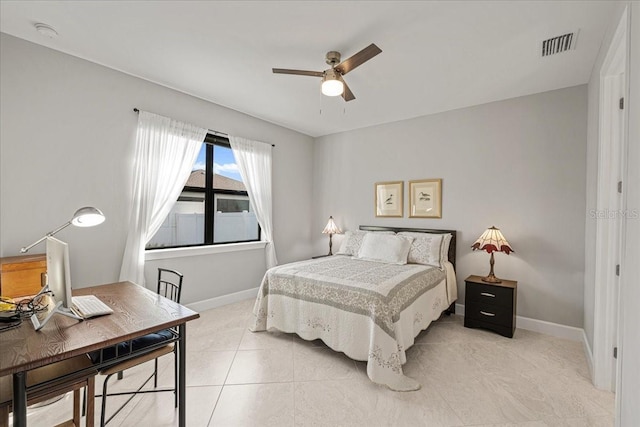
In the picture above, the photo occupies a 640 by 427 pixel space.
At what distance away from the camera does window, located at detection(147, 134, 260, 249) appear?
362 centimetres

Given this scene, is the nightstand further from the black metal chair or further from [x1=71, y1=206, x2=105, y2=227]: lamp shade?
[x1=71, y1=206, x2=105, y2=227]: lamp shade

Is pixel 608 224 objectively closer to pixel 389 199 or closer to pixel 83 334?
pixel 389 199

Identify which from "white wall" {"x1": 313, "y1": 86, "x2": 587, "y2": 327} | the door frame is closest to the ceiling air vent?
the door frame

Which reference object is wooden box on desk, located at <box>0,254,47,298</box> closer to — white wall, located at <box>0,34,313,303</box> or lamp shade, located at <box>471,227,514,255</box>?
white wall, located at <box>0,34,313,303</box>

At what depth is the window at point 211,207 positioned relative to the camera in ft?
11.9

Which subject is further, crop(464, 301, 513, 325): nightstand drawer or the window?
the window

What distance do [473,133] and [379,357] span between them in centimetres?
308

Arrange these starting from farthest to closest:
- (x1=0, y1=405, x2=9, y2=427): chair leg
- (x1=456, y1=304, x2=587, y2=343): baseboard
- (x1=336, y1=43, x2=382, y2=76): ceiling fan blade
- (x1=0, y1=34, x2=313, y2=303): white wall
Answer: (x1=456, y1=304, x2=587, y2=343): baseboard < (x1=0, y1=34, x2=313, y2=303): white wall < (x1=336, y1=43, x2=382, y2=76): ceiling fan blade < (x1=0, y1=405, x2=9, y2=427): chair leg

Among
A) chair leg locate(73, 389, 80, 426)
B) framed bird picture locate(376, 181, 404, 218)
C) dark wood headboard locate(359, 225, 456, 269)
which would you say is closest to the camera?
chair leg locate(73, 389, 80, 426)

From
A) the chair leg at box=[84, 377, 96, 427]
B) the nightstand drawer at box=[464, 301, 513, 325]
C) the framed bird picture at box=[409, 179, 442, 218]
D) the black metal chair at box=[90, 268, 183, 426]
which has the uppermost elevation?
the framed bird picture at box=[409, 179, 442, 218]

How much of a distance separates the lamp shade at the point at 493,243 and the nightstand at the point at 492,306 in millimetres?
395

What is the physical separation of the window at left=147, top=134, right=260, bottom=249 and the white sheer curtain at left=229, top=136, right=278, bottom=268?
0.52 feet

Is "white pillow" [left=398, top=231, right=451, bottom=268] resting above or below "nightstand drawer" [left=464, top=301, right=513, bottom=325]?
above

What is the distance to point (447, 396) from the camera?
2.09 meters
